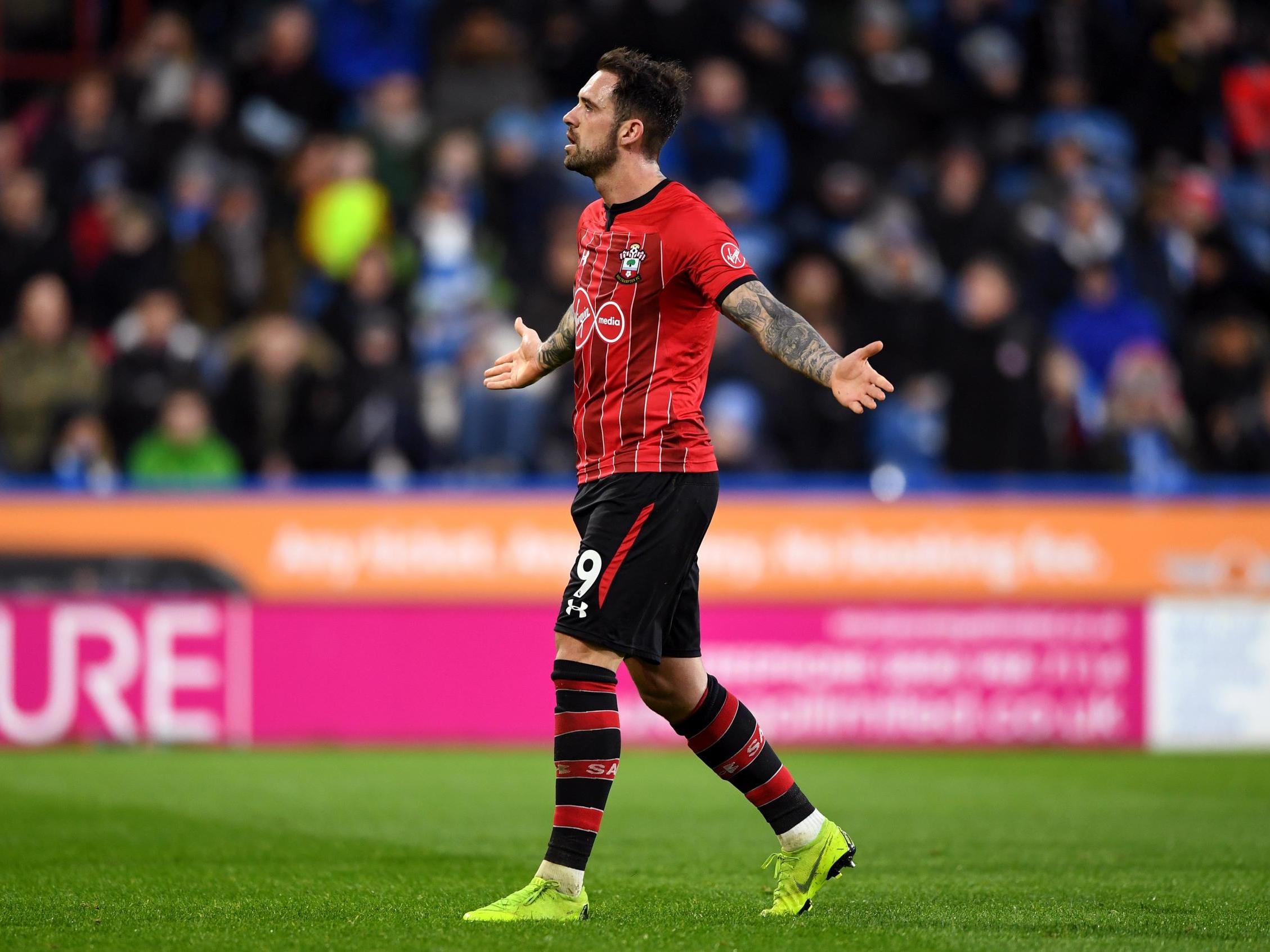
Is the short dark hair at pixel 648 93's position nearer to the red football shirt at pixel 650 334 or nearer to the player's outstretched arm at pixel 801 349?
the red football shirt at pixel 650 334

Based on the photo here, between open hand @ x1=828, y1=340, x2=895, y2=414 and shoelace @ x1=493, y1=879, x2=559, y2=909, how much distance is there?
1.56m

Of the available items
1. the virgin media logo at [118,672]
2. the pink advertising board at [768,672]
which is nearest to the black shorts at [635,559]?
the pink advertising board at [768,672]

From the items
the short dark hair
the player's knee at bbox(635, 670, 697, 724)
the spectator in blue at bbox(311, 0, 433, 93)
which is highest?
the spectator in blue at bbox(311, 0, 433, 93)

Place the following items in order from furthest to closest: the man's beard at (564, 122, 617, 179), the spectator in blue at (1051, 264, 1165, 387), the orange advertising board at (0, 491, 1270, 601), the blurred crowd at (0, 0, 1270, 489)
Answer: the spectator in blue at (1051, 264, 1165, 387) → the blurred crowd at (0, 0, 1270, 489) → the orange advertising board at (0, 491, 1270, 601) → the man's beard at (564, 122, 617, 179)

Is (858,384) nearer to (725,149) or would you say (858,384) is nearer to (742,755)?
(742,755)

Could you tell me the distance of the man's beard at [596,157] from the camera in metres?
5.58

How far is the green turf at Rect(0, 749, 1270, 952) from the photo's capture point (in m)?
5.16

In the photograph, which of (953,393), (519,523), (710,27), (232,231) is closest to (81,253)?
(232,231)

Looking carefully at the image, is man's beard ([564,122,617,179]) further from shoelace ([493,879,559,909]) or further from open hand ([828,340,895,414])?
shoelace ([493,879,559,909])

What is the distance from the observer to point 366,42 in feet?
55.4

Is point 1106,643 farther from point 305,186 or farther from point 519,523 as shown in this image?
point 305,186

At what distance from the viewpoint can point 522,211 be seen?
604 inches

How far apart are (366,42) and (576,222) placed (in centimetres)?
364

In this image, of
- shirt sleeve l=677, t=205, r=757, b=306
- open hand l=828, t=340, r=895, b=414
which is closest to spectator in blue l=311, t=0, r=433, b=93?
shirt sleeve l=677, t=205, r=757, b=306
